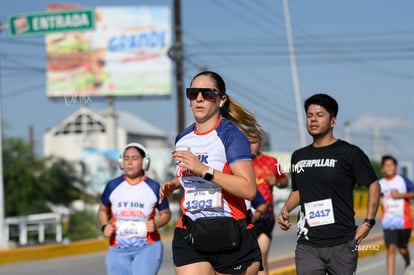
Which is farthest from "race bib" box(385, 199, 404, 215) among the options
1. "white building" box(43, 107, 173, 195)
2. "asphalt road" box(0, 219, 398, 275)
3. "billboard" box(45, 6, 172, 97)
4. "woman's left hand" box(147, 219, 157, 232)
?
"white building" box(43, 107, 173, 195)

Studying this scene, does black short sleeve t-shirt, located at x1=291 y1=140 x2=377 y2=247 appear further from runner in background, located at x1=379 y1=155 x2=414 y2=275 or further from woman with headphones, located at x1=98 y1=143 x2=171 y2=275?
runner in background, located at x1=379 y1=155 x2=414 y2=275

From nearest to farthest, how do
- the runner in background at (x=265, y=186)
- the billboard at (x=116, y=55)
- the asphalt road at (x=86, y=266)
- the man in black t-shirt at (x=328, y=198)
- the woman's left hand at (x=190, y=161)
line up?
the woman's left hand at (x=190, y=161), the man in black t-shirt at (x=328, y=198), the runner in background at (x=265, y=186), the asphalt road at (x=86, y=266), the billboard at (x=116, y=55)

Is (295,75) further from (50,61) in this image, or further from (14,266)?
(50,61)

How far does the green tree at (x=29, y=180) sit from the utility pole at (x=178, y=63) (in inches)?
403

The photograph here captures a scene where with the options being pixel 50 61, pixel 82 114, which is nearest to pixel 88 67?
pixel 50 61

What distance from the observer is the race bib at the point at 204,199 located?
18.2 ft

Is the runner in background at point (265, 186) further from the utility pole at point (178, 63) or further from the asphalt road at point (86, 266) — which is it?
the utility pole at point (178, 63)

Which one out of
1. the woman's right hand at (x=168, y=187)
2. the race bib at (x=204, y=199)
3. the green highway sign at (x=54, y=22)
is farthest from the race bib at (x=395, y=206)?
the green highway sign at (x=54, y=22)

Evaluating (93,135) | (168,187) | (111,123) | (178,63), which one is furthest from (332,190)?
(93,135)

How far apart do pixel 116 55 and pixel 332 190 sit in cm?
5669

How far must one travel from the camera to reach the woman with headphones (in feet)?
27.1

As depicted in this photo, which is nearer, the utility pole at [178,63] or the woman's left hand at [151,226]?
the woman's left hand at [151,226]

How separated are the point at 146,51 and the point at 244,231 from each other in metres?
57.5

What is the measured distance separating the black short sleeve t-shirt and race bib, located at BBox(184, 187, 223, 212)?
185cm
